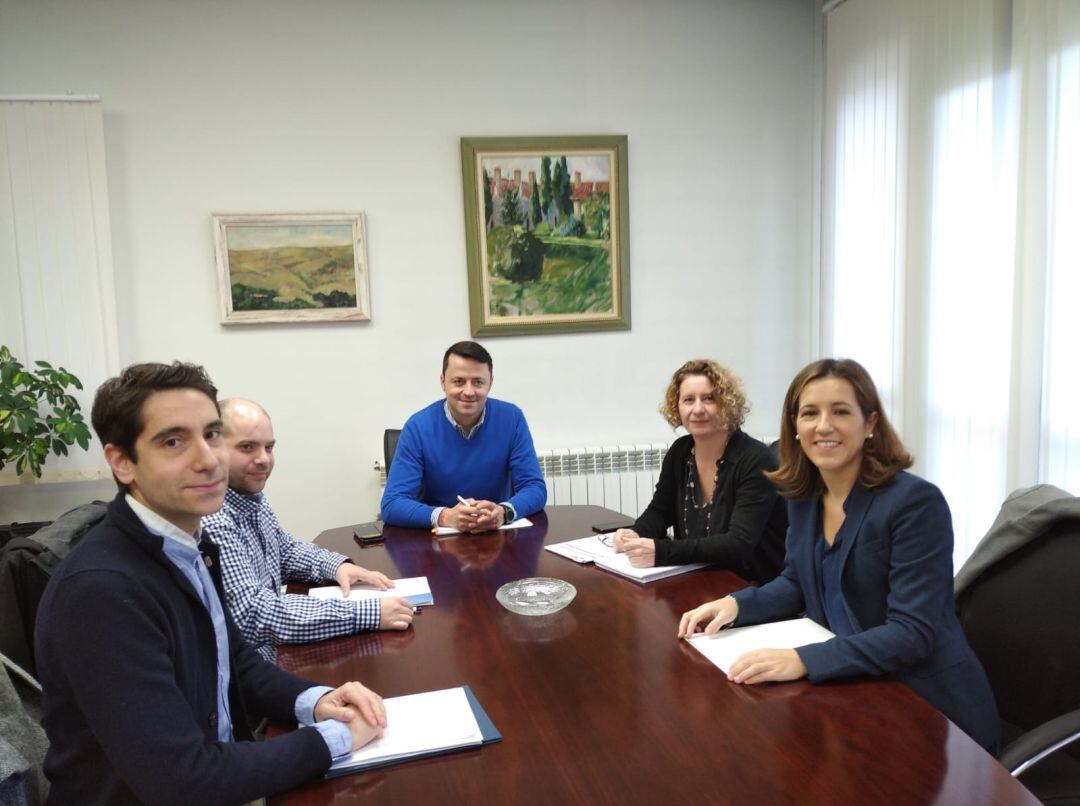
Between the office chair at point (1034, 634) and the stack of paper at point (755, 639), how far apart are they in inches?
15.3

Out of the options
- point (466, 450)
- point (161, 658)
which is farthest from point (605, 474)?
point (161, 658)

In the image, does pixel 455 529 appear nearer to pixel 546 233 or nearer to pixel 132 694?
pixel 132 694

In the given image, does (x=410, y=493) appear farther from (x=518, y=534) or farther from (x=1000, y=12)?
(x=1000, y=12)

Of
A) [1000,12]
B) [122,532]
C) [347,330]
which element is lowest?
[122,532]

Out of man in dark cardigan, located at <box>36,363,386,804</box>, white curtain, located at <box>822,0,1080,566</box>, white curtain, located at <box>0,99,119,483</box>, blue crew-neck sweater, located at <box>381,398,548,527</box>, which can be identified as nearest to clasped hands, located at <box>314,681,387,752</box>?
man in dark cardigan, located at <box>36,363,386,804</box>

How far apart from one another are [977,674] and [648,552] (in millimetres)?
780

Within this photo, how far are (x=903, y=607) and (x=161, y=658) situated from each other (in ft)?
4.21

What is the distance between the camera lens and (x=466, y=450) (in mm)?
2861

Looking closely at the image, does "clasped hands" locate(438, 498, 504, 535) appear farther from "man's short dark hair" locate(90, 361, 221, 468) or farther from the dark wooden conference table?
"man's short dark hair" locate(90, 361, 221, 468)

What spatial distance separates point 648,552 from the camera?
196cm

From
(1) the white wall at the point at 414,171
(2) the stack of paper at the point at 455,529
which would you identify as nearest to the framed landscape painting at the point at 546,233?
(1) the white wall at the point at 414,171

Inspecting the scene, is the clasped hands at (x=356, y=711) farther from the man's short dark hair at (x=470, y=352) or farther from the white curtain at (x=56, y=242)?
the white curtain at (x=56, y=242)

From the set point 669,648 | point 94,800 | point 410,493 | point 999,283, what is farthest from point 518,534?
point 999,283

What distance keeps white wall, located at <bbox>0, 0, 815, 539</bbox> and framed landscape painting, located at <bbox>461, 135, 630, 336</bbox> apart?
0.09 m
